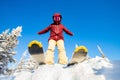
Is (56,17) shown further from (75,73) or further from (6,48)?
(6,48)

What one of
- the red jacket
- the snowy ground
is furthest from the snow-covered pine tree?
the snowy ground

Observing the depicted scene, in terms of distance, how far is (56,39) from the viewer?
11.8 metres

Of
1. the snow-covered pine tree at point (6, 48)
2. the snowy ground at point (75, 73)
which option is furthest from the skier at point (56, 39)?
the snow-covered pine tree at point (6, 48)

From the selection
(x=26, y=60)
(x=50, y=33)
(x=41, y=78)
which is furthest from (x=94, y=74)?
(x=26, y=60)

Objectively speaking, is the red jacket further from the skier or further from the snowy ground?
the snowy ground

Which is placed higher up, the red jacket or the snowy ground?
the red jacket

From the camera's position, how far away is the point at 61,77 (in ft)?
23.7

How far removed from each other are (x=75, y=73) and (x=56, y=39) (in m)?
4.65

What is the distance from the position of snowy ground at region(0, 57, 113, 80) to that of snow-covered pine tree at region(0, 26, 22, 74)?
16205mm

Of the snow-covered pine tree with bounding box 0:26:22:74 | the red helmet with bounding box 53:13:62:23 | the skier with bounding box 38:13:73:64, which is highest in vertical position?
the snow-covered pine tree with bounding box 0:26:22:74

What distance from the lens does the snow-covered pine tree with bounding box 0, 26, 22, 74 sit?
24094mm

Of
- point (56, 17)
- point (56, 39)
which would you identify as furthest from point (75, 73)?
point (56, 17)

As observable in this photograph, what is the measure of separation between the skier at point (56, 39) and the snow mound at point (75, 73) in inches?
113

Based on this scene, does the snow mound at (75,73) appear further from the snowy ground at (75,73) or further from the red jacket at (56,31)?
the red jacket at (56,31)
